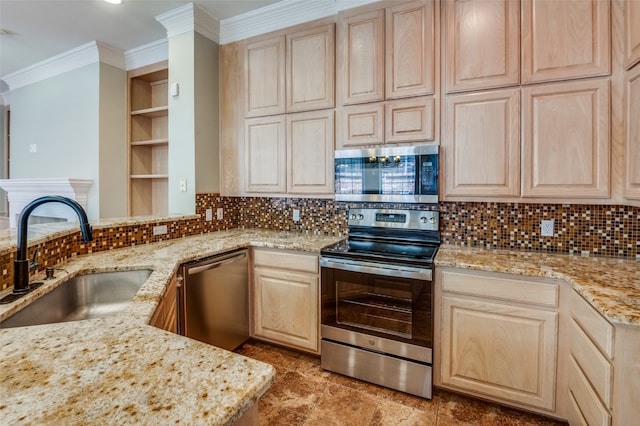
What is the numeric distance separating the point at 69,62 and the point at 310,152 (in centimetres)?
331

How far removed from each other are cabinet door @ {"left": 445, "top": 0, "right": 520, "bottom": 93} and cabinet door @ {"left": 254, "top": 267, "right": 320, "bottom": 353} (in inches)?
65.3

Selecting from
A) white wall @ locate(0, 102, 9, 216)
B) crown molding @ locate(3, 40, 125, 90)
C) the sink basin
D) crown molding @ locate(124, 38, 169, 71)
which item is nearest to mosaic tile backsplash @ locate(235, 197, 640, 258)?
the sink basin

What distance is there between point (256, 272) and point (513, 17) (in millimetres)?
2388

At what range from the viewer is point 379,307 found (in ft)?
6.67

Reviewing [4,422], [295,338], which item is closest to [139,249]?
[295,338]

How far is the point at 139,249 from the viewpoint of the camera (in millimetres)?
2191

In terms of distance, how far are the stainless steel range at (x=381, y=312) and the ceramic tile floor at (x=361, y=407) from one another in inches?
2.8

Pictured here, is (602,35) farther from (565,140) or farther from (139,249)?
(139,249)

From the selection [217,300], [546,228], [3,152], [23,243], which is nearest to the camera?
[23,243]

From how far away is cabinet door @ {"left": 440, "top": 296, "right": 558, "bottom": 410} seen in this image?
1.70m

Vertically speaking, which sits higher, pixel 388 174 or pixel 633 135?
pixel 633 135

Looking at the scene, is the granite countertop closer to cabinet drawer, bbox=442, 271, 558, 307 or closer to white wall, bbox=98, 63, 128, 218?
cabinet drawer, bbox=442, 271, 558, 307

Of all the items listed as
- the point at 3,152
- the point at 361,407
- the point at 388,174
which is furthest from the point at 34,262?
the point at 3,152

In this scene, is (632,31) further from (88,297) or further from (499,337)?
(88,297)
